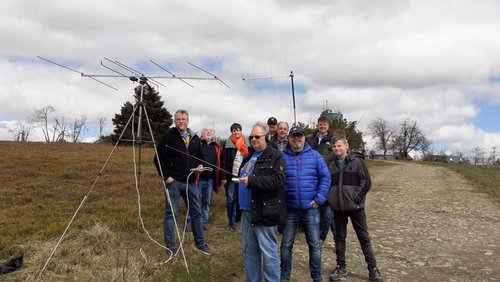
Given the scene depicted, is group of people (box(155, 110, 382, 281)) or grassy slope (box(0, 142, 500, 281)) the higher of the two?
group of people (box(155, 110, 382, 281))

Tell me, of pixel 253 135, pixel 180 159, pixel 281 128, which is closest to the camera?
pixel 253 135

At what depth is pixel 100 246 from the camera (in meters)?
6.42

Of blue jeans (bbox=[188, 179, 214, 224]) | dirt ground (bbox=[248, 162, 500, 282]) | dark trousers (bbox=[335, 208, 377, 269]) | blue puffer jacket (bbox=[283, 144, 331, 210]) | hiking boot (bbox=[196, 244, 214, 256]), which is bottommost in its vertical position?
dirt ground (bbox=[248, 162, 500, 282])

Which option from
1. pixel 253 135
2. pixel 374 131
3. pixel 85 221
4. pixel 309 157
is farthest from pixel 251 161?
pixel 374 131

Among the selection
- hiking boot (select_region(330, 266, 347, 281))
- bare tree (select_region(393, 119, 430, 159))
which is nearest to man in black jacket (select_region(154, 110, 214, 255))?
hiking boot (select_region(330, 266, 347, 281))

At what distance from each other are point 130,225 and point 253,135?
15.4 ft

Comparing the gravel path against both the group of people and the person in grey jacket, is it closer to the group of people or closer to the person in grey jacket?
the person in grey jacket

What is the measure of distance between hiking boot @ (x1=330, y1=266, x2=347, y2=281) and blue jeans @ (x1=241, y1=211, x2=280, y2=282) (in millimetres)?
1279

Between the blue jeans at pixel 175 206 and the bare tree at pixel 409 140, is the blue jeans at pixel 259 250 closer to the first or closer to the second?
the blue jeans at pixel 175 206

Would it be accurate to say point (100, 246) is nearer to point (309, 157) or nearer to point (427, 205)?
point (309, 157)

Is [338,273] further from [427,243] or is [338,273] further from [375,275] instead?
[427,243]

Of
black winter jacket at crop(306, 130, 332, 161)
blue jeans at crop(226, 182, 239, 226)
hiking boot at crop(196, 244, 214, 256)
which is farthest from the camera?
blue jeans at crop(226, 182, 239, 226)

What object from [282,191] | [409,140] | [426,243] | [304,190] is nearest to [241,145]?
[304,190]

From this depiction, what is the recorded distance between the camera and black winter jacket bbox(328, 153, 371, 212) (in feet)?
17.7
